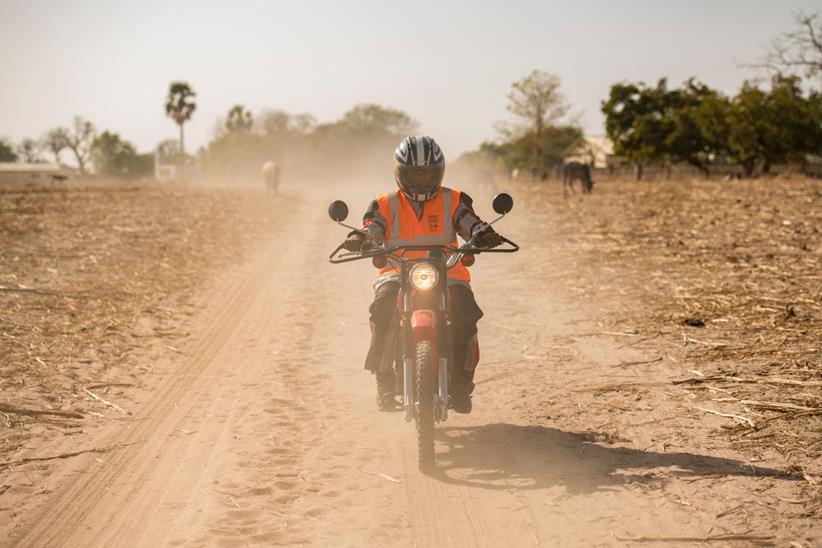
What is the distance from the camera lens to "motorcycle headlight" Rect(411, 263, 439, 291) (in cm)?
528

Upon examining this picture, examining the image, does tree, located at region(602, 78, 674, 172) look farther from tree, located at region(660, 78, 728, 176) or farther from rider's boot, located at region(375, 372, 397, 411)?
rider's boot, located at region(375, 372, 397, 411)

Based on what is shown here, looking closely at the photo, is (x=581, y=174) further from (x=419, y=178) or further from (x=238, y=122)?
(x=238, y=122)

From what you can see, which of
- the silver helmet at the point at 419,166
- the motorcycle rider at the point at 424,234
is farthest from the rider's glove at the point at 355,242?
the silver helmet at the point at 419,166

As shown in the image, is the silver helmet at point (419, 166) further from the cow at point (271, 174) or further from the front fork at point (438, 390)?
the cow at point (271, 174)

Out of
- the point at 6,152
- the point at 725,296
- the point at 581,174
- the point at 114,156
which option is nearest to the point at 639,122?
the point at 581,174

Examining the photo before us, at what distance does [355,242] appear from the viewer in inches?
223

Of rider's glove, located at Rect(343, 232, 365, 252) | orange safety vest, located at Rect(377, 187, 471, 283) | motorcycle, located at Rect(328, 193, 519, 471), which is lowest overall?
motorcycle, located at Rect(328, 193, 519, 471)

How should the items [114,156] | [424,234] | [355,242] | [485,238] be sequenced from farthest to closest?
[114,156]
[424,234]
[355,242]
[485,238]

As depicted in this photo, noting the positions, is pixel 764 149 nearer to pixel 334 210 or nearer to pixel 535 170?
pixel 535 170

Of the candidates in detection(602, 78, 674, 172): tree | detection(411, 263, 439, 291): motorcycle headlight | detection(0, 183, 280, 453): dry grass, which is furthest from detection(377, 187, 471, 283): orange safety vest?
detection(602, 78, 674, 172): tree

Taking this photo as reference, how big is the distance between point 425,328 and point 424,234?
925 millimetres

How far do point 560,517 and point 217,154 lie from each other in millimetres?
107153

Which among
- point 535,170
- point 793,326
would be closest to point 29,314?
point 793,326

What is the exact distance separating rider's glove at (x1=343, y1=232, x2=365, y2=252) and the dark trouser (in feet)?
1.24
